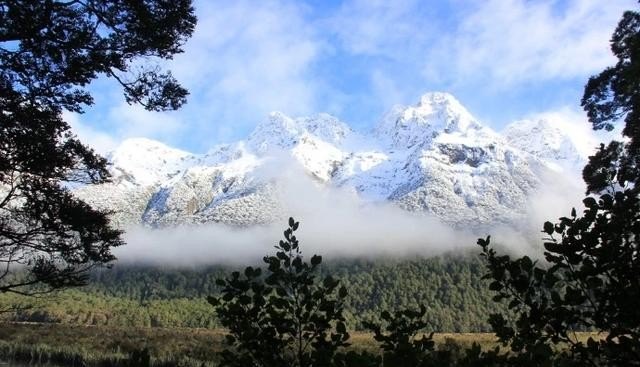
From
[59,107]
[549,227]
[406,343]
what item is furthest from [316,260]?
[59,107]

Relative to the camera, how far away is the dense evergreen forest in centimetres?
12319

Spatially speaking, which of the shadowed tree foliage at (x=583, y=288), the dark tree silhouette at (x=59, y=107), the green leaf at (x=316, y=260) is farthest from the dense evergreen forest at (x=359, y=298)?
the shadowed tree foliage at (x=583, y=288)

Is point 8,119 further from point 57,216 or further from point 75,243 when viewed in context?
point 75,243

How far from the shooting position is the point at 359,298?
160250 millimetres

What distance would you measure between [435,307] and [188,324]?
70.8 meters

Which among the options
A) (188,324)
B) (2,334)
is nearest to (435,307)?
(188,324)

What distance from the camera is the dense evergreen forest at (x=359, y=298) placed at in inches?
4850

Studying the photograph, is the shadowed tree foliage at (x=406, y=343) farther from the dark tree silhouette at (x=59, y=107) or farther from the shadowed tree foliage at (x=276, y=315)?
the dark tree silhouette at (x=59, y=107)

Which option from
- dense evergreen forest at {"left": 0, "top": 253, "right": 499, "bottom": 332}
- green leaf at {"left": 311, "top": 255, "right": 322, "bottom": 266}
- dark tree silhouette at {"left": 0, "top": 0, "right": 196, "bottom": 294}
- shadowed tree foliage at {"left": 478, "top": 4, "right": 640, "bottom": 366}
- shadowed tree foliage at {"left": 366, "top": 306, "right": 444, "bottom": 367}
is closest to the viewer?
shadowed tree foliage at {"left": 478, "top": 4, "right": 640, "bottom": 366}

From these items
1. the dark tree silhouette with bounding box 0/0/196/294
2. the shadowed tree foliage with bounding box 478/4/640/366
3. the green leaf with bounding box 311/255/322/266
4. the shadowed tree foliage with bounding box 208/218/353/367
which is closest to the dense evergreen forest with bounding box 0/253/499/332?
the dark tree silhouette with bounding box 0/0/196/294

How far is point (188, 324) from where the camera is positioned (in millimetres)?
120812

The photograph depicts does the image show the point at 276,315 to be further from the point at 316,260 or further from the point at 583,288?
the point at 583,288

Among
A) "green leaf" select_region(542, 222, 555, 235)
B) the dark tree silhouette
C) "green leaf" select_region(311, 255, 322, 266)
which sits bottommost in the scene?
"green leaf" select_region(311, 255, 322, 266)

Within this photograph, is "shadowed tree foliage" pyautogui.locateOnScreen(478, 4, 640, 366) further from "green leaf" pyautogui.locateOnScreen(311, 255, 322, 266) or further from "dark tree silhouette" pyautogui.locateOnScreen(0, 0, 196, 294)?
"dark tree silhouette" pyautogui.locateOnScreen(0, 0, 196, 294)
